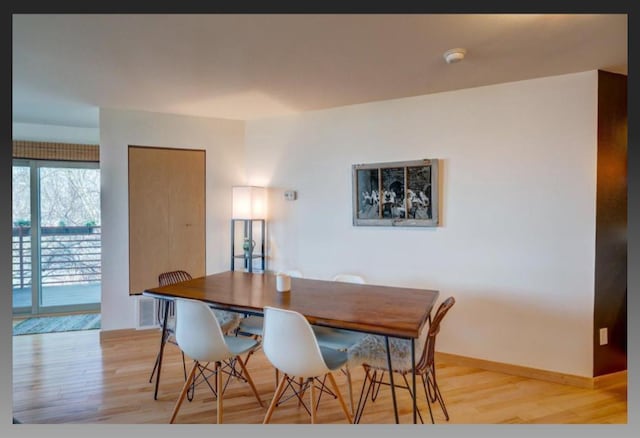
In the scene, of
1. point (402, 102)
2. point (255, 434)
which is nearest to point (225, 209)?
point (402, 102)

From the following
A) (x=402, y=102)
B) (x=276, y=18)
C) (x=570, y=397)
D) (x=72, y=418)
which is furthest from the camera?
(x=402, y=102)

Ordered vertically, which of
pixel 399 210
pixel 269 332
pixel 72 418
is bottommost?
pixel 72 418

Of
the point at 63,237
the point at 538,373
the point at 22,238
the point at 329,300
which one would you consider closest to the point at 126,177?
the point at 63,237

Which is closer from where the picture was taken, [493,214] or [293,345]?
[293,345]

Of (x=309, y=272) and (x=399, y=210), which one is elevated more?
(x=399, y=210)

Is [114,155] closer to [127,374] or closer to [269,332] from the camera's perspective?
[127,374]

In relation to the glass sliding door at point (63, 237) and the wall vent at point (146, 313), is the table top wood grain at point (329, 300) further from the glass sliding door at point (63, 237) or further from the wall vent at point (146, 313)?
the glass sliding door at point (63, 237)

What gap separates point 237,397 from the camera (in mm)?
2506

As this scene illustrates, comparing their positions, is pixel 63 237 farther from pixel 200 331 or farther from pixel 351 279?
pixel 351 279

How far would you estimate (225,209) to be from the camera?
13.5 ft

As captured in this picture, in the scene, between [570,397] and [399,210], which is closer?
[570,397]

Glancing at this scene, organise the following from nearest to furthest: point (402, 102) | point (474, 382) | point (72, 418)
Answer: point (72, 418), point (474, 382), point (402, 102)

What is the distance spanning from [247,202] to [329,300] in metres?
1.99

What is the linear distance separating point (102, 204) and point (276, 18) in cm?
294
